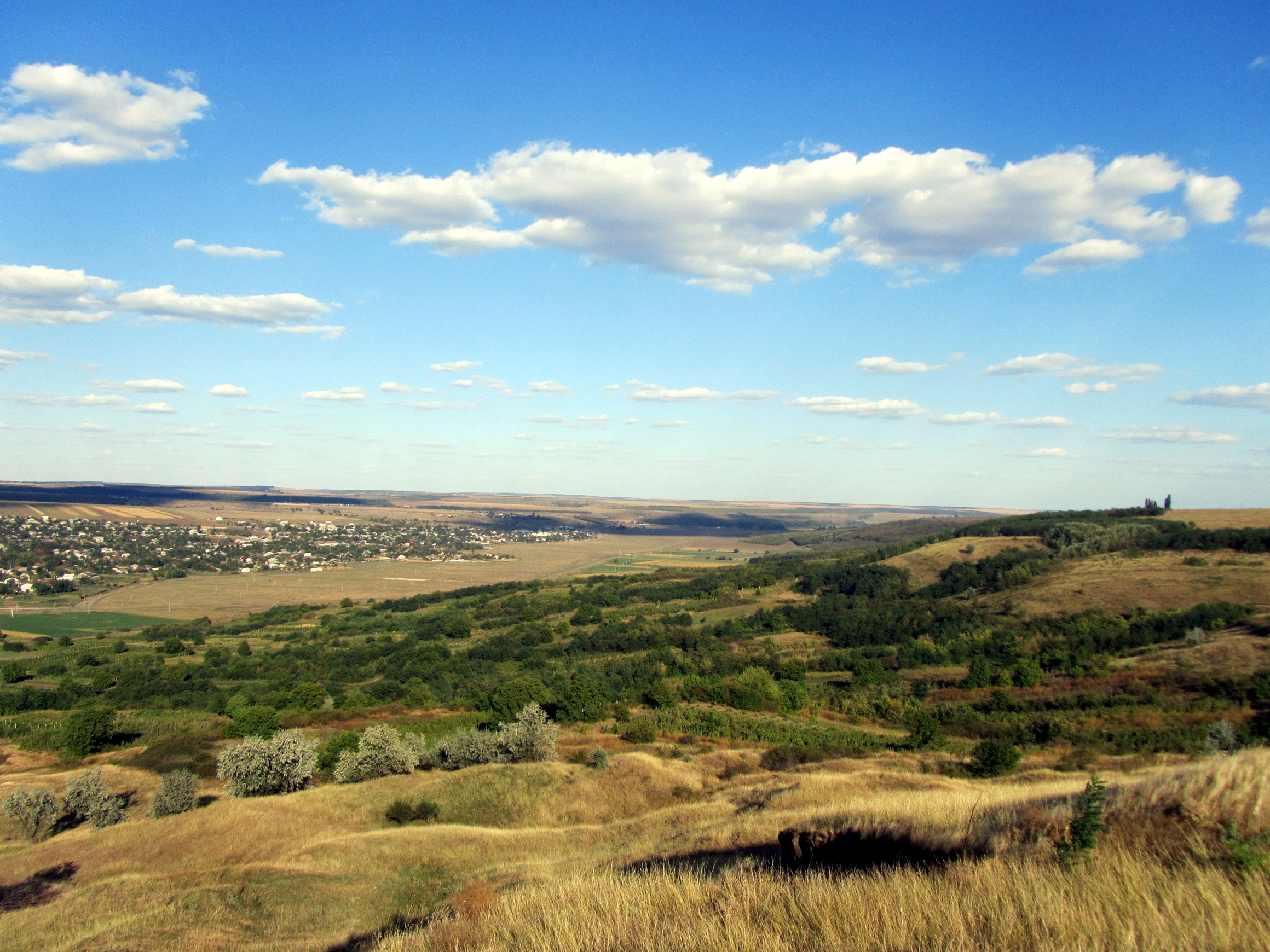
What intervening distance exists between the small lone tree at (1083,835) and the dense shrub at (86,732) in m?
62.3

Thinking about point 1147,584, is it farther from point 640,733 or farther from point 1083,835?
point 1083,835

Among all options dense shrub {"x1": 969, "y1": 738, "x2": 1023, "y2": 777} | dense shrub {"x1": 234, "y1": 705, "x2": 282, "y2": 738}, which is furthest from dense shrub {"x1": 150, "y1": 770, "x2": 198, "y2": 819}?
dense shrub {"x1": 969, "y1": 738, "x2": 1023, "y2": 777}

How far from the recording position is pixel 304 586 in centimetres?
14150

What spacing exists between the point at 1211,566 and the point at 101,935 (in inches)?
3444

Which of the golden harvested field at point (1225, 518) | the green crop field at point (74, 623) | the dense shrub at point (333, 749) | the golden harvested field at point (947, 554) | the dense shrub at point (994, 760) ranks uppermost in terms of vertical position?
the golden harvested field at point (1225, 518)

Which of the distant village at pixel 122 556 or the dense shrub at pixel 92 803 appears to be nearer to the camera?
the dense shrub at pixel 92 803

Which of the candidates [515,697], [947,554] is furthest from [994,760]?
[947,554]

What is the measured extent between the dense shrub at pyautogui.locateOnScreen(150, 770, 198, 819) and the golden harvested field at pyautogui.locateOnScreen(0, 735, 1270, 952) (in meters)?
1.71

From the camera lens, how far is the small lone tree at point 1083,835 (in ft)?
23.1

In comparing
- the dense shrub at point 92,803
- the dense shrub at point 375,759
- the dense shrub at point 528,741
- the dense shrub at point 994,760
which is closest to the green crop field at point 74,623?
the dense shrub at point 92,803

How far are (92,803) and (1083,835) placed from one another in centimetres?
4124

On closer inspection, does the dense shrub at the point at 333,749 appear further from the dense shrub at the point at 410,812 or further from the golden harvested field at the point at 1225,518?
the golden harvested field at the point at 1225,518

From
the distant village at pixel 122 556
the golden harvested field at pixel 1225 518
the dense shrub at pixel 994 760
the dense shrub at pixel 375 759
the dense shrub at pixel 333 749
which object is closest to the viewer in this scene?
the dense shrub at pixel 994 760

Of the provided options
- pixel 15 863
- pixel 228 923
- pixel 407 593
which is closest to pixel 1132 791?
pixel 228 923
